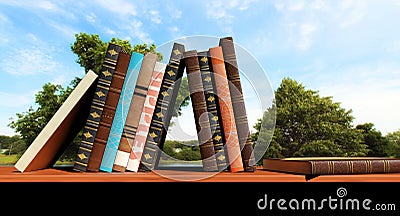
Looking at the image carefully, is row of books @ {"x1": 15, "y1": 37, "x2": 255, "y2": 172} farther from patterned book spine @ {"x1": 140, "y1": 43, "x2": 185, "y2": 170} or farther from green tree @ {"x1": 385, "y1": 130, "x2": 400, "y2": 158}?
green tree @ {"x1": 385, "y1": 130, "x2": 400, "y2": 158}

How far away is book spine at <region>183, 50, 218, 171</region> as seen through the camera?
2.52 feet

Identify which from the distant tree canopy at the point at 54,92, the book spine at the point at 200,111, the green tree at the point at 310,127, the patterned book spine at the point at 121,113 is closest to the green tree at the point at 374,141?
the green tree at the point at 310,127

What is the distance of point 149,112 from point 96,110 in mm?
119

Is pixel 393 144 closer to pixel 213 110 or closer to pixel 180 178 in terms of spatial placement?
pixel 213 110

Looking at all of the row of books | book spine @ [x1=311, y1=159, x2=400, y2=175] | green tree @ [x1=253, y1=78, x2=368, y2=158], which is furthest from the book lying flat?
green tree @ [x1=253, y1=78, x2=368, y2=158]

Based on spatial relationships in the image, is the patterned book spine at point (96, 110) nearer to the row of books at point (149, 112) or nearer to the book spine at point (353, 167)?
the row of books at point (149, 112)

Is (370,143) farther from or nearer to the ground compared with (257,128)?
farther from the ground

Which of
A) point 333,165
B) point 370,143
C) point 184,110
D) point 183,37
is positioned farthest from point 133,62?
point 370,143

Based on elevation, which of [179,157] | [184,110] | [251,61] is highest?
[251,61]

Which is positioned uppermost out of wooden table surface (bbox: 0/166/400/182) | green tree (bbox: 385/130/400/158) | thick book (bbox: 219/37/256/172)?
green tree (bbox: 385/130/400/158)
